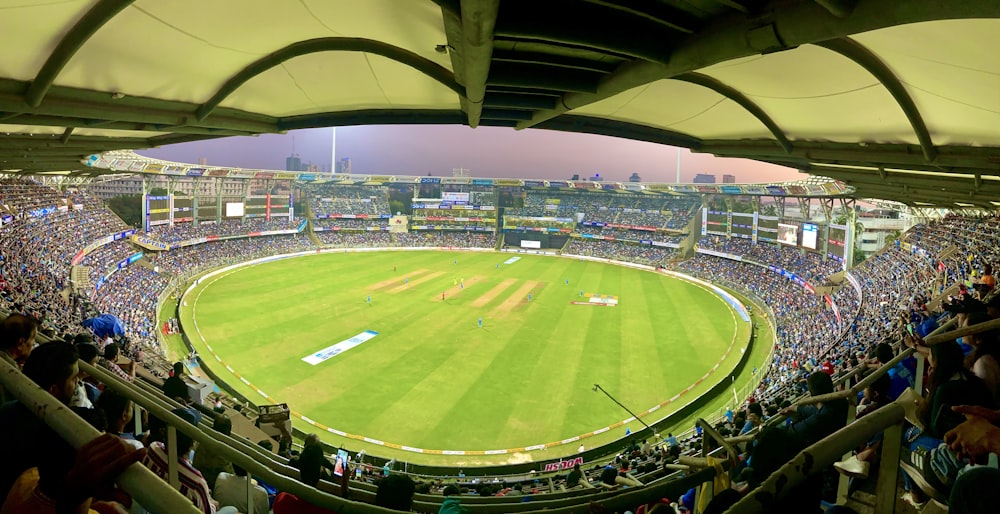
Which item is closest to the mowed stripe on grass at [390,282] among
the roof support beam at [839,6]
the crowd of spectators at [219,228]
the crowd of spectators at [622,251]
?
the crowd of spectators at [219,228]

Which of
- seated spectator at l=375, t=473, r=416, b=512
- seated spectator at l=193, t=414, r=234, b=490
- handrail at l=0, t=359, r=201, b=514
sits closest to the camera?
handrail at l=0, t=359, r=201, b=514

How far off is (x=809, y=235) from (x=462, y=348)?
32760 millimetres

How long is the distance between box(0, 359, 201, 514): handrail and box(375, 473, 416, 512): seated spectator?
5.15 ft

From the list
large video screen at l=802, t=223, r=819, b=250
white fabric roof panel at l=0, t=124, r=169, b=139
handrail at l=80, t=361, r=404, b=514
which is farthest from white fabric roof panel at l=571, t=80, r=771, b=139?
large video screen at l=802, t=223, r=819, b=250

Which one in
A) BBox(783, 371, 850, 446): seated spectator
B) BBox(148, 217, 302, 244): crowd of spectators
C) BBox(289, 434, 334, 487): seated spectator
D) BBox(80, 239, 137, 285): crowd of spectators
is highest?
BBox(783, 371, 850, 446): seated spectator

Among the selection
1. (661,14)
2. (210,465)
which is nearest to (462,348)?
(210,465)

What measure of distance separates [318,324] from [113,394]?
28.6 meters

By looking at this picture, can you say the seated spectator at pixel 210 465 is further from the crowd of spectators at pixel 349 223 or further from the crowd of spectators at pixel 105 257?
the crowd of spectators at pixel 349 223

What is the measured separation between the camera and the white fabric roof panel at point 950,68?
137 inches

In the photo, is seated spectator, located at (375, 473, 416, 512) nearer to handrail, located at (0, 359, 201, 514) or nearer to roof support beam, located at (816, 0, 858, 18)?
handrail, located at (0, 359, 201, 514)

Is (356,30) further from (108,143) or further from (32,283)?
(32,283)

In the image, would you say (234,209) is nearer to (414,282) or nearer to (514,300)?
(414,282)

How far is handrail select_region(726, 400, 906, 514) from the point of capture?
1826 millimetres

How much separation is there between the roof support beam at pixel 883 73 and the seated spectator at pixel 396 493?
4.65 m
